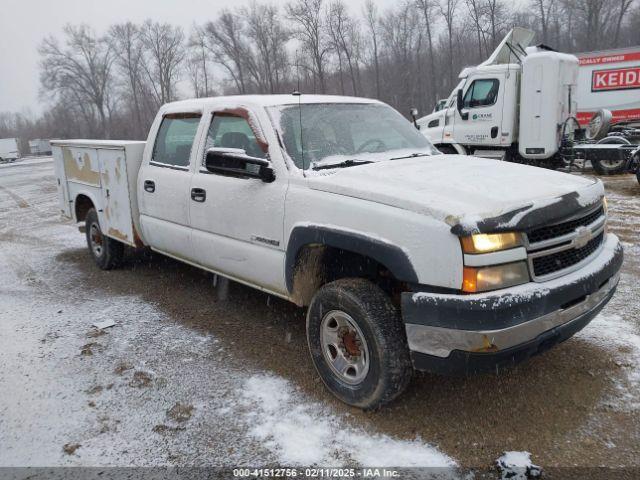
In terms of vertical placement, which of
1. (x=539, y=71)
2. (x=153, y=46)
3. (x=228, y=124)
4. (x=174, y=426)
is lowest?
(x=174, y=426)

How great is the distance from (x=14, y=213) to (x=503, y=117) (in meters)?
11.5

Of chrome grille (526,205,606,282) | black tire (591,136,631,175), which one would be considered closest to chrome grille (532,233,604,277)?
chrome grille (526,205,606,282)

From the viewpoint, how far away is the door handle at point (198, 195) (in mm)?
4176

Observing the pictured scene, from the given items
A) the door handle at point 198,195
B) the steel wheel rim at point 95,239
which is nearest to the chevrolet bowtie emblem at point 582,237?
the door handle at point 198,195

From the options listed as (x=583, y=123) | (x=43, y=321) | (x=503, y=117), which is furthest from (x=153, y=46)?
(x=43, y=321)

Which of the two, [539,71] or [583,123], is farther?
[583,123]

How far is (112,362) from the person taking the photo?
3.94 meters

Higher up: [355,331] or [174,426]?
[355,331]

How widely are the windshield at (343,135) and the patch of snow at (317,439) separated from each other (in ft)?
5.19

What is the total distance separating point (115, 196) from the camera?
555 centimetres

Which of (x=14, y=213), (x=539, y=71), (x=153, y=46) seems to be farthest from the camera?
(x=153, y=46)

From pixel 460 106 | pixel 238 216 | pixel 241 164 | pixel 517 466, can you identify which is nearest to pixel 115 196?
pixel 238 216

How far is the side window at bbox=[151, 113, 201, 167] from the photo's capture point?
14.9 feet

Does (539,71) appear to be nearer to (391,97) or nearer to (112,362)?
(112,362)
